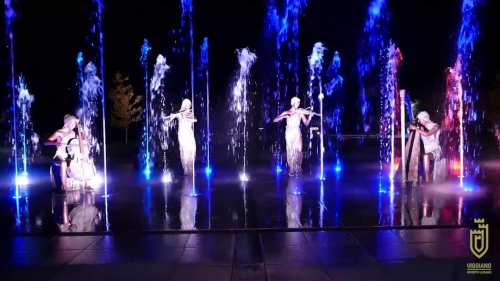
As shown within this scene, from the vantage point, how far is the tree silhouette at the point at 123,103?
155 ft

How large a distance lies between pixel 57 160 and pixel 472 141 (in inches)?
965

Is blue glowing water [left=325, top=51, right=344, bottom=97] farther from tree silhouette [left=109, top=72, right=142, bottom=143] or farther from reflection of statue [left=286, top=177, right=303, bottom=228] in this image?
reflection of statue [left=286, top=177, right=303, bottom=228]

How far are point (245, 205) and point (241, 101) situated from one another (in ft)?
116

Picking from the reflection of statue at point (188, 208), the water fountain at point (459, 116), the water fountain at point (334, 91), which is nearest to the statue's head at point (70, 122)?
the reflection of statue at point (188, 208)

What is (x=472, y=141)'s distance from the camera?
1150 inches

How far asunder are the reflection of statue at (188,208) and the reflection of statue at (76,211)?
1420mm

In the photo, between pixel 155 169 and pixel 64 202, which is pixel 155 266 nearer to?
pixel 64 202

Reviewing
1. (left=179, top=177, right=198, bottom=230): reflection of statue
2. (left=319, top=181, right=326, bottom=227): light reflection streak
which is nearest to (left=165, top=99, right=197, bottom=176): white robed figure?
(left=179, top=177, right=198, bottom=230): reflection of statue

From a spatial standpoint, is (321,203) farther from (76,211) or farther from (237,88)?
(237,88)

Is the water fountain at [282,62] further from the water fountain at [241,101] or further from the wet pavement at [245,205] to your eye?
the wet pavement at [245,205]

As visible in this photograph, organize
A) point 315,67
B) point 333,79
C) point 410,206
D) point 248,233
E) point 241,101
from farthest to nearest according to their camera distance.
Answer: point 333,79
point 241,101
point 315,67
point 410,206
point 248,233

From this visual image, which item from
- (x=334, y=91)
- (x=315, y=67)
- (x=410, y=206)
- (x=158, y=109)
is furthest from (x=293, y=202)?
(x=334, y=91)

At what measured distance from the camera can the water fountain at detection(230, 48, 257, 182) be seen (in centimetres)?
3491

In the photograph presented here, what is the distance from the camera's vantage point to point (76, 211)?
9406mm
